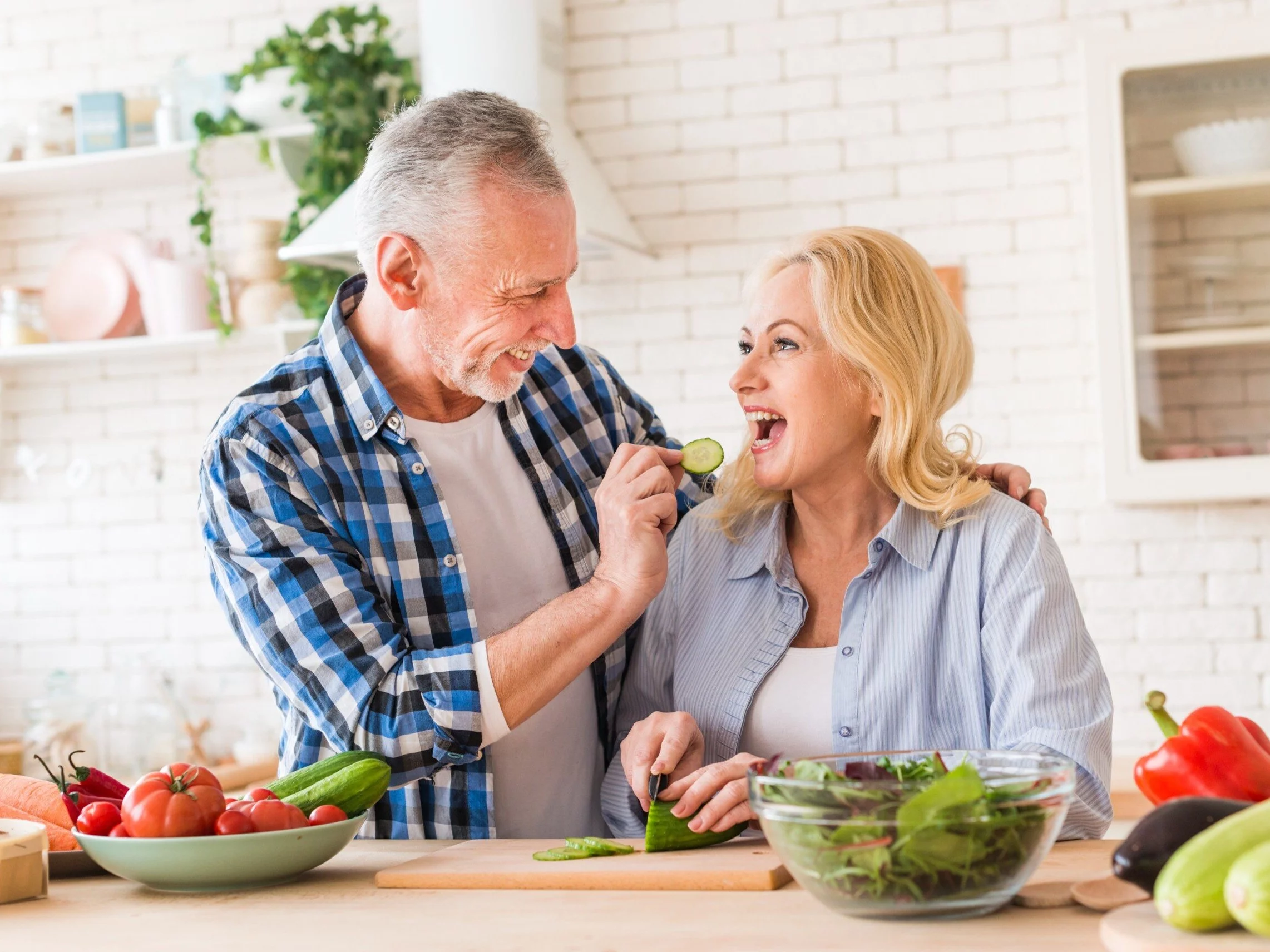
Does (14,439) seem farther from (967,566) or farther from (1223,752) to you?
(1223,752)

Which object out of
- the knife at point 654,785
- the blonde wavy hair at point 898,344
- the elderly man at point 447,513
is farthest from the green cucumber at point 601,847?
the blonde wavy hair at point 898,344

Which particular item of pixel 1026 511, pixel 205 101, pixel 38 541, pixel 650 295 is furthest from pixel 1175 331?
pixel 38 541

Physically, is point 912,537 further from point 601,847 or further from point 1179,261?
point 1179,261

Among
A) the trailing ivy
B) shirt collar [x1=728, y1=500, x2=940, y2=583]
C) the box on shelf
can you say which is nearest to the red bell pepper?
shirt collar [x1=728, y1=500, x2=940, y2=583]

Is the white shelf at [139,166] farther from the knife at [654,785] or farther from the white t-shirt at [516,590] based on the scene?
the knife at [654,785]

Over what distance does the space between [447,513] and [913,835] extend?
3.56ft

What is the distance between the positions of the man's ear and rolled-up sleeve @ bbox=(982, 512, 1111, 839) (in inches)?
37.4

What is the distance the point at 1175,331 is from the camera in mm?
3664

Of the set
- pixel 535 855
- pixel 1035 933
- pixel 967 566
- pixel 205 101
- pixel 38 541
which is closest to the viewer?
A: pixel 1035 933

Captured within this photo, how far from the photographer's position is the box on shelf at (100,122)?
4.33m

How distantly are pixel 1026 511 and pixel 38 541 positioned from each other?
144 inches

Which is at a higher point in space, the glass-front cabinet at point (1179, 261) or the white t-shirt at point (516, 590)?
the glass-front cabinet at point (1179, 261)

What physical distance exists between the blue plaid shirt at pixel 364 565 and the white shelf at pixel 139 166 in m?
2.07

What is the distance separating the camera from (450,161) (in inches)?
80.3
